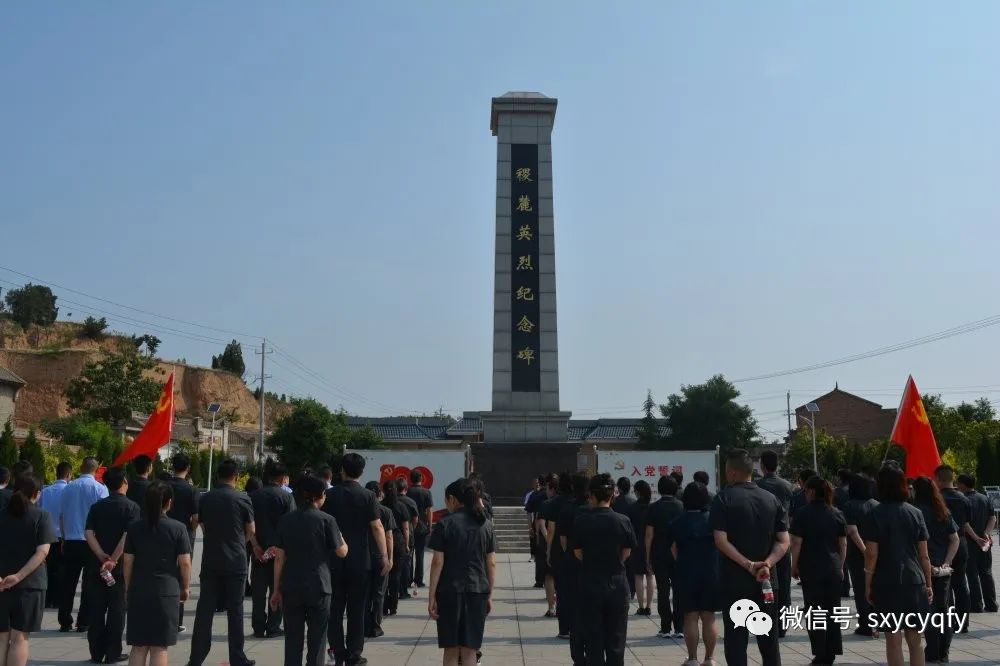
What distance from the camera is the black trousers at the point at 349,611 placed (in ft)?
21.2

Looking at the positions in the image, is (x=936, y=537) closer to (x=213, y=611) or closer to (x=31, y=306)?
(x=213, y=611)

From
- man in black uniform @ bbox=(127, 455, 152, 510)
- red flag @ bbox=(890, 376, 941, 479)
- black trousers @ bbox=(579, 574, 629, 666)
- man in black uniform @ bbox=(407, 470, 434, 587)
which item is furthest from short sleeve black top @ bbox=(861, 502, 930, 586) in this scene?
man in black uniform @ bbox=(407, 470, 434, 587)

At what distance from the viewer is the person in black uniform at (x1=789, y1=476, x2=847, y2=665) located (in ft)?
21.4

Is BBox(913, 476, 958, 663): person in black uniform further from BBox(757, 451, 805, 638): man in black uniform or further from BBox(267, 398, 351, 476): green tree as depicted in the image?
BBox(267, 398, 351, 476): green tree

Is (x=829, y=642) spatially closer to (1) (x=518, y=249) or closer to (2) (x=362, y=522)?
(2) (x=362, y=522)

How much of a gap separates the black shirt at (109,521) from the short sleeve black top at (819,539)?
200 inches

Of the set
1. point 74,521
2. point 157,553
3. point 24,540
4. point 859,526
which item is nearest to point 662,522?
point 859,526

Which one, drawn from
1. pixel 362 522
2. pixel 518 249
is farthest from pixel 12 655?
pixel 518 249

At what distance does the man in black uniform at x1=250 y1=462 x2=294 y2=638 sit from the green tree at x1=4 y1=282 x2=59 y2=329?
220 feet

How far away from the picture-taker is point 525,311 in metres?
23.2

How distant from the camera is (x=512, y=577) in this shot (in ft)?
44.0

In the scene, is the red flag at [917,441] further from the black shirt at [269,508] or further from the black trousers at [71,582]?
the black trousers at [71,582]

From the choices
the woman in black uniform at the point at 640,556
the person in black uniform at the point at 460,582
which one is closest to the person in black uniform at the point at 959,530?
the woman in black uniform at the point at 640,556

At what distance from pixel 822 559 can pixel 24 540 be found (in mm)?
5382
